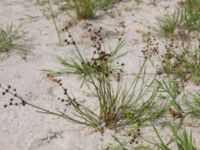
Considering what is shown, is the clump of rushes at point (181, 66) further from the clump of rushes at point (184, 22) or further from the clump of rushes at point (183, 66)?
the clump of rushes at point (184, 22)

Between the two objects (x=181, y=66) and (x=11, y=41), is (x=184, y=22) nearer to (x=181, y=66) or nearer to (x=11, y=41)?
(x=181, y=66)

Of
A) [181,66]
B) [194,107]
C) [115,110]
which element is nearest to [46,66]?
[115,110]

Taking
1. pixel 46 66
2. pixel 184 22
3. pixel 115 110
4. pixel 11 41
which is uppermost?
pixel 184 22

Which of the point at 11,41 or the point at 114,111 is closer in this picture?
the point at 114,111

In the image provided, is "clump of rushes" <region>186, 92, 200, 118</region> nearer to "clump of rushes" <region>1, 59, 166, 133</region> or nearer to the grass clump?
→ "clump of rushes" <region>1, 59, 166, 133</region>

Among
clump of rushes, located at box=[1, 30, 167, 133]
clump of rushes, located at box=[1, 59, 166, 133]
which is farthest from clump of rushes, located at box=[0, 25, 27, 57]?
clump of rushes, located at box=[1, 30, 167, 133]

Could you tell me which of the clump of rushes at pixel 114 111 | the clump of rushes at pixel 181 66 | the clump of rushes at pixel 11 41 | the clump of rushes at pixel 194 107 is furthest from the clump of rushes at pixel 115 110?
the clump of rushes at pixel 11 41

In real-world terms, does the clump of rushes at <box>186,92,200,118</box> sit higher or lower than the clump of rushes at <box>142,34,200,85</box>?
lower

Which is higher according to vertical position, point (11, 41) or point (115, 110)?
point (11, 41)
